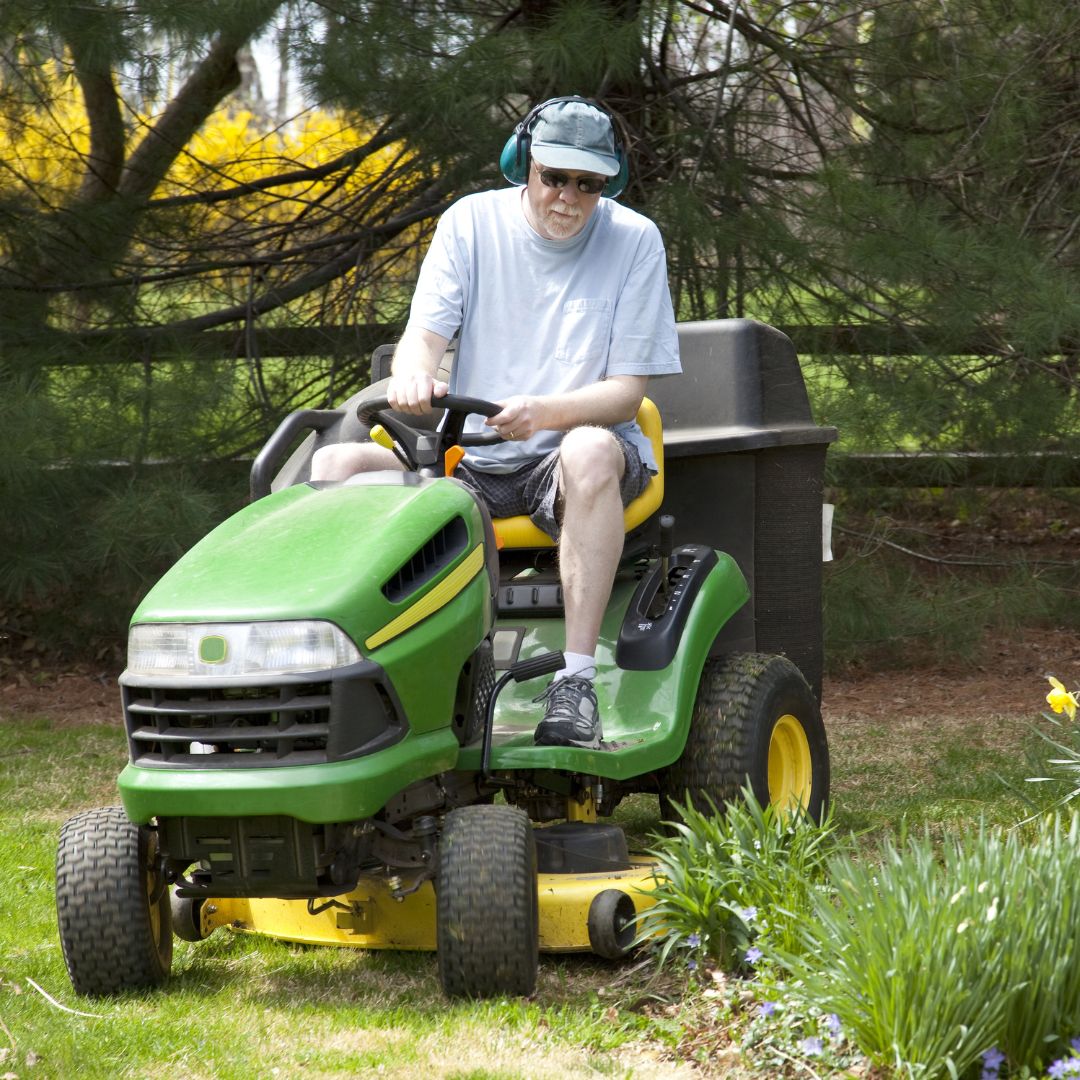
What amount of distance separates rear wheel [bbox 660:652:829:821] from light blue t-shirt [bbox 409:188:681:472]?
45 centimetres

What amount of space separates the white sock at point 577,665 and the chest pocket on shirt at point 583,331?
58 centimetres

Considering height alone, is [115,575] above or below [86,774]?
above

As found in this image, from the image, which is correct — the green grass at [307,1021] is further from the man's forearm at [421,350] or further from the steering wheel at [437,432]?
the man's forearm at [421,350]

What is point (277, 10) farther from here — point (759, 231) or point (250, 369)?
point (759, 231)

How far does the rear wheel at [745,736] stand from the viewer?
2.99 metres

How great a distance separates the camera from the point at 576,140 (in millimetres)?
2959

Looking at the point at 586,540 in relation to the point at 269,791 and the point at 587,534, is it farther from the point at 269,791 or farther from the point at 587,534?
the point at 269,791

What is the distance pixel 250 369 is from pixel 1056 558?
3.28 m

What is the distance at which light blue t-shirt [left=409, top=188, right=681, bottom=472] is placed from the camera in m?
3.03

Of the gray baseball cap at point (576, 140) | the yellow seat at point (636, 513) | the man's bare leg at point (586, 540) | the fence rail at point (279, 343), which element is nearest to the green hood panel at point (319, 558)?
the man's bare leg at point (586, 540)

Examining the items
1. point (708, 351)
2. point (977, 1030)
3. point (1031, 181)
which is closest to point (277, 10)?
point (708, 351)

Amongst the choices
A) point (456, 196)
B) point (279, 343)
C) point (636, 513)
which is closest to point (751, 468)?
point (636, 513)

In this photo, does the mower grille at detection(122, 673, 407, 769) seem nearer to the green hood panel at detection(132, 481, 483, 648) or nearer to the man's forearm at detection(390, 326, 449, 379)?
the green hood panel at detection(132, 481, 483, 648)

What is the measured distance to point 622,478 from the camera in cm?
294
